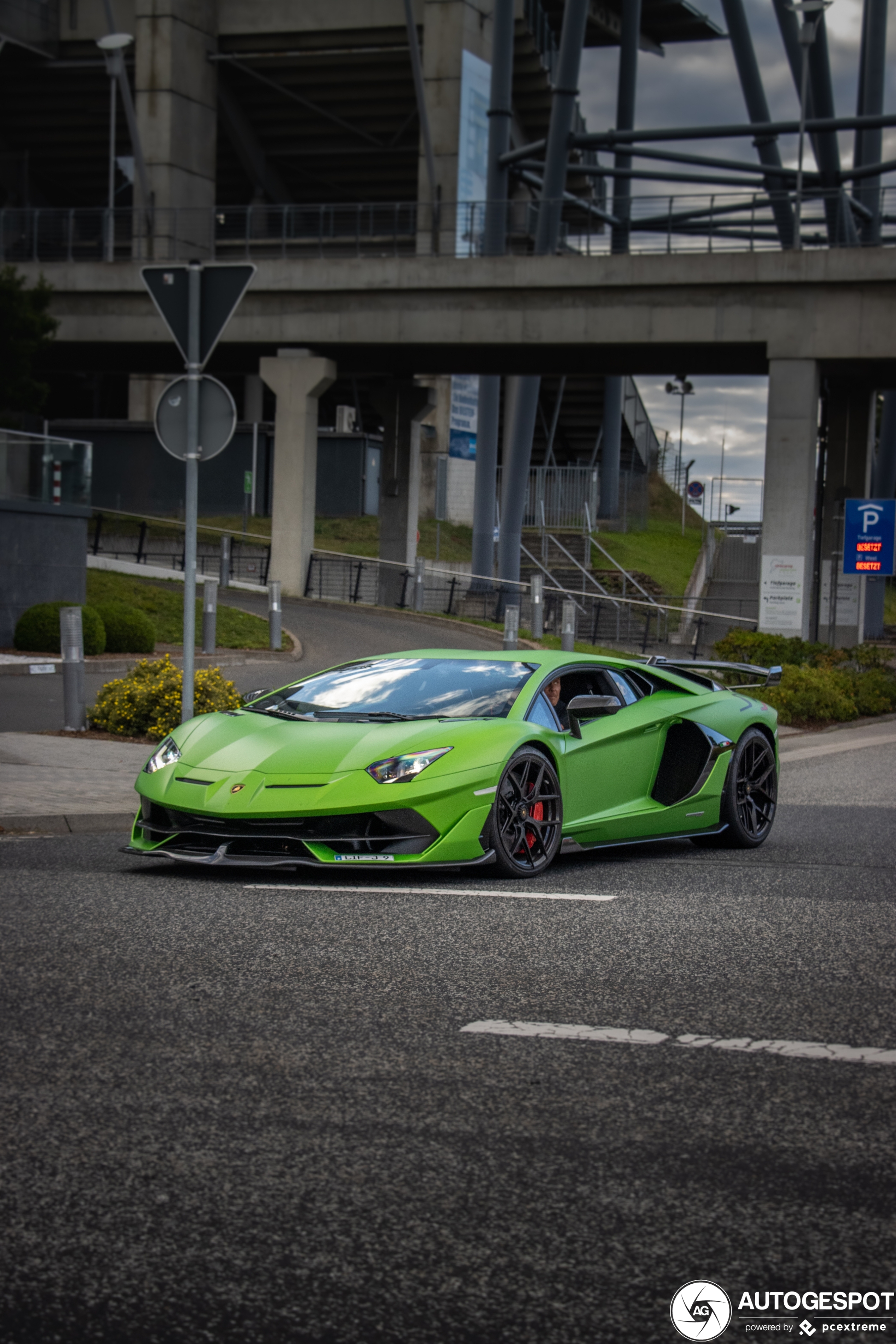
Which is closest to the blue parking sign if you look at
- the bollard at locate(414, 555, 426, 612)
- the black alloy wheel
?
the bollard at locate(414, 555, 426, 612)

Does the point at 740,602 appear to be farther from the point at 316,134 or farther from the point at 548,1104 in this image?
the point at 548,1104

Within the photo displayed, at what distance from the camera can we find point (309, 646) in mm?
28547

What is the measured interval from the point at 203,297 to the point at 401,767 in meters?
4.93

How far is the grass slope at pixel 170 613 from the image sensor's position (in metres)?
26.9

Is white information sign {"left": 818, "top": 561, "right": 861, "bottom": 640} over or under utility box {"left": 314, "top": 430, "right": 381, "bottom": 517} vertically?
under

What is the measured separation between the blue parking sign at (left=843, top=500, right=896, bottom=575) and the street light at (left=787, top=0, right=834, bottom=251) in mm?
6349

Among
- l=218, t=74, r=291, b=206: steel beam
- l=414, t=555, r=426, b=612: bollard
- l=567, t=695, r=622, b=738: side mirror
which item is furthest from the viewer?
l=218, t=74, r=291, b=206: steel beam

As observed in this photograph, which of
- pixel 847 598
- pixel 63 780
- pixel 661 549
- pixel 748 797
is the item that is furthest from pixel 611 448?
pixel 748 797

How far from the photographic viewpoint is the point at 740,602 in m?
51.7

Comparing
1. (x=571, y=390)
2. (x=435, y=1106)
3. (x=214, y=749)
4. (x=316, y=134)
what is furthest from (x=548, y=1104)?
(x=571, y=390)

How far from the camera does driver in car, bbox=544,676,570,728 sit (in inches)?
366

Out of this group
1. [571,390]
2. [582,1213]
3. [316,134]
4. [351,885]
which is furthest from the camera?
[571,390]

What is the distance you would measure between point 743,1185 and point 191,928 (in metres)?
3.53

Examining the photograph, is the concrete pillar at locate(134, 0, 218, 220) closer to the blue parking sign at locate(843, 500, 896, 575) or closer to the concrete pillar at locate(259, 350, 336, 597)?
the concrete pillar at locate(259, 350, 336, 597)
